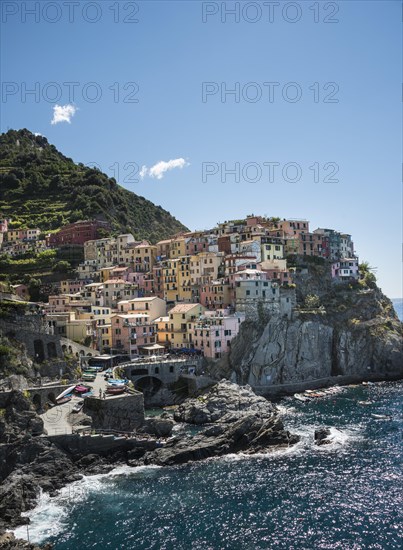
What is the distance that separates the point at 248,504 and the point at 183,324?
49279 mm

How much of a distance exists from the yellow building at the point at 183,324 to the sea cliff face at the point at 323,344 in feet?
26.1

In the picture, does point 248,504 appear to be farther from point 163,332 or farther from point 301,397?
point 163,332

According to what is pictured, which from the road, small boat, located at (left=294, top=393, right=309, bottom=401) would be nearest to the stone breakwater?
the road

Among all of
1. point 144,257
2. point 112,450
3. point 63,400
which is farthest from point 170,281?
point 112,450

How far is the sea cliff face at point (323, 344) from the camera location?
91.5 meters

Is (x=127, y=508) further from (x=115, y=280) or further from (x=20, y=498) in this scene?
(x=115, y=280)

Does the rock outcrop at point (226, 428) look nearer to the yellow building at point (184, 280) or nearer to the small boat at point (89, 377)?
the small boat at point (89, 377)

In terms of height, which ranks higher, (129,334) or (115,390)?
(129,334)

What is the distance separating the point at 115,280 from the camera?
11081cm

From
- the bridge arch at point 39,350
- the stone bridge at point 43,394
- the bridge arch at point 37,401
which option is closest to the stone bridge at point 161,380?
the bridge arch at point 39,350

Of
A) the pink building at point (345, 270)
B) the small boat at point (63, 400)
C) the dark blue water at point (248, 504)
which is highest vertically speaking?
the pink building at point (345, 270)

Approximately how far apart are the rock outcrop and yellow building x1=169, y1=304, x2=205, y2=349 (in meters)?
18.4

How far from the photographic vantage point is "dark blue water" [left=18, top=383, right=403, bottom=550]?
41.1m

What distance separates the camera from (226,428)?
213 feet
